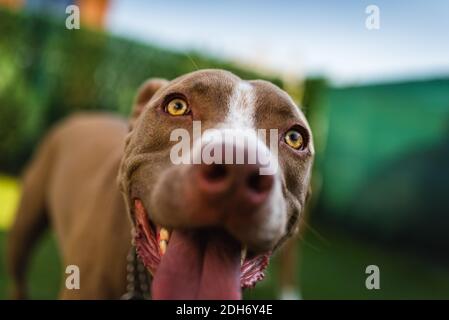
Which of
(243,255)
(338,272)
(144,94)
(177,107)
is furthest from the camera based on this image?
(338,272)

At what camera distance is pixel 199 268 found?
2.01m

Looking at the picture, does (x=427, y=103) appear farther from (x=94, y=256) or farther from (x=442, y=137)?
(x=94, y=256)

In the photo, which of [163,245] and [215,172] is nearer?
[215,172]

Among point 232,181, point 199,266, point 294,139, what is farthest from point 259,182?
point 294,139

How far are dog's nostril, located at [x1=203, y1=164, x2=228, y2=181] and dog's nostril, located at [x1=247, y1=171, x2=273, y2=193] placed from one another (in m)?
0.09

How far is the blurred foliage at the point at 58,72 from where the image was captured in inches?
367

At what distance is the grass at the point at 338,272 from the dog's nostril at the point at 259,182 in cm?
294

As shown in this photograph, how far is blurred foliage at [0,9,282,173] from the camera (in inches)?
367

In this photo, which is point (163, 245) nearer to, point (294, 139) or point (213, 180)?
point (213, 180)

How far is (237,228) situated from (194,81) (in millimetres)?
840

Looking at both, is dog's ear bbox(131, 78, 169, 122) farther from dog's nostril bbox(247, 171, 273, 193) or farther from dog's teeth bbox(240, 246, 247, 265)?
dog's nostril bbox(247, 171, 273, 193)

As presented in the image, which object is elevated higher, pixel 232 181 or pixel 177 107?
pixel 177 107

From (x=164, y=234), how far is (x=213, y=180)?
55cm

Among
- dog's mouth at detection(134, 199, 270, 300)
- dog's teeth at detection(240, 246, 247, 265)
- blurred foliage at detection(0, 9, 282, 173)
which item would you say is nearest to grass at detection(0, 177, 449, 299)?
blurred foliage at detection(0, 9, 282, 173)
